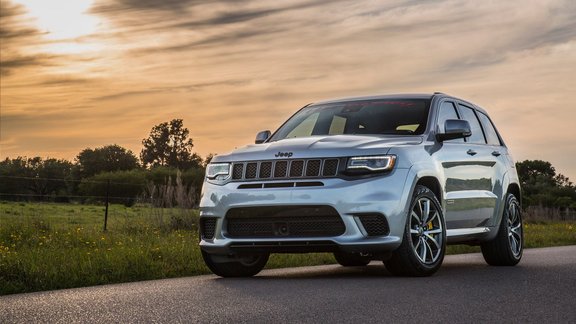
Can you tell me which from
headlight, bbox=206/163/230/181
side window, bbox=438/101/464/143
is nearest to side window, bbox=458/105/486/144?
side window, bbox=438/101/464/143

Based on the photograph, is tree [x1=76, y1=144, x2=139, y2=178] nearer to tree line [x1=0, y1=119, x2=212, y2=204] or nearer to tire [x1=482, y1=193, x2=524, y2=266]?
tree line [x1=0, y1=119, x2=212, y2=204]

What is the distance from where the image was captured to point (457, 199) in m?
10.0

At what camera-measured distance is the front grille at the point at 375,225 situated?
846 centimetres

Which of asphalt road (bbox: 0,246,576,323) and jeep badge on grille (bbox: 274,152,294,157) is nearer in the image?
asphalt road (bbox: 0,246,576,323)

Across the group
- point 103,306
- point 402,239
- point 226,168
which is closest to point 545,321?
point 402,239

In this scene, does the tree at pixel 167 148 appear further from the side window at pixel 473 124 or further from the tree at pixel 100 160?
the side window at pixel 473 124

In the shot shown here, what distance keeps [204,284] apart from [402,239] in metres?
1.94

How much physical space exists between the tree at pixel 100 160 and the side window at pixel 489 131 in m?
109

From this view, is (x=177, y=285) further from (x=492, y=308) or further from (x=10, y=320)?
(x=492, y=308)

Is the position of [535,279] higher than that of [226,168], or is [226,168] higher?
[226,168]

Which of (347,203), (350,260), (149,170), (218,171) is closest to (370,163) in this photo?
(347,203)

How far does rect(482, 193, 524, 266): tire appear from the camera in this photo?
36.8ft

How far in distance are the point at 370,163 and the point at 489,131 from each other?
3.81 m

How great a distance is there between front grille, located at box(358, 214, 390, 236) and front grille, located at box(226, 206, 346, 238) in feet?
0.69
